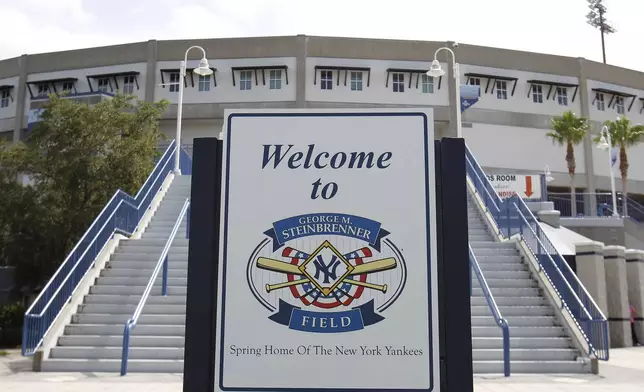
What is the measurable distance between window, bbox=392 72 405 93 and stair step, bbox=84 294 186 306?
32980 mm

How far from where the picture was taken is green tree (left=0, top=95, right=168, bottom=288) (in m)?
17.9

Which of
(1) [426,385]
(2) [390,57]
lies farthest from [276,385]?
(2) [390,57]

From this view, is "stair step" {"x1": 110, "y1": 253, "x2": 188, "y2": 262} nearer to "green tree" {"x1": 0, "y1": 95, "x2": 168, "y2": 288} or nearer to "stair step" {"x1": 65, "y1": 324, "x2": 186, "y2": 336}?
"stair step" {"x1": 65, "y1": 324, "x2": 186, "y2": 336}

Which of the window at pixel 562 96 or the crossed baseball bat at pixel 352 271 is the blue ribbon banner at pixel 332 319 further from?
the window at pixel 562 96

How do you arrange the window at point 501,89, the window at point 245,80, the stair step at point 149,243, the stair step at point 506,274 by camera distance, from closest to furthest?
the stair step at point 506,274, the stair step at point 149,243, the window at point 245,80, the window at point 501,89

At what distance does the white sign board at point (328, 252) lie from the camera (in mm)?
3873

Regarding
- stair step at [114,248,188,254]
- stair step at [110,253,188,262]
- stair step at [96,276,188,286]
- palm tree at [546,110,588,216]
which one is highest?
palm tree at [546,110,588,216]

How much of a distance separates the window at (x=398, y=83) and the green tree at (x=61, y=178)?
1052 inches

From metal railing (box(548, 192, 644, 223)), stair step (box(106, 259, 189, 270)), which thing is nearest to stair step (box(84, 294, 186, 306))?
stair step (box(106, 259, 189, 270))

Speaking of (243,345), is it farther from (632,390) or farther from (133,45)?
(133,45)

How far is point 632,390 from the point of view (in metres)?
9.35

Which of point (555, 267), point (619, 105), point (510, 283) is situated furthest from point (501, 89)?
point (555, 267)

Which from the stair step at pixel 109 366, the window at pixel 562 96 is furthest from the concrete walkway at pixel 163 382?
the window at pixel 562 96

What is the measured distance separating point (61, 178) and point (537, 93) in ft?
120
